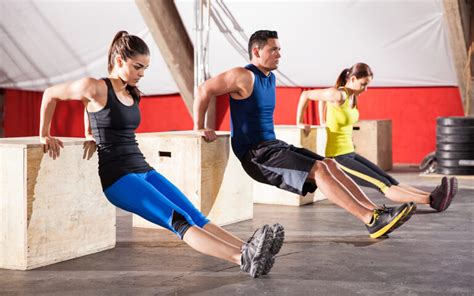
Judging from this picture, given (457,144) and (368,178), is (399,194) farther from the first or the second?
(457,144)

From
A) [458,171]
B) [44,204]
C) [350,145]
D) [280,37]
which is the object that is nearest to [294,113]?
[280,37]

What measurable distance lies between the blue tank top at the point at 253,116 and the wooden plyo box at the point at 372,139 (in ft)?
14.9

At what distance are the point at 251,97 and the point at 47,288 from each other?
1570 millimetres

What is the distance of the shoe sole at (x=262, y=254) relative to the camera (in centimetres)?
316

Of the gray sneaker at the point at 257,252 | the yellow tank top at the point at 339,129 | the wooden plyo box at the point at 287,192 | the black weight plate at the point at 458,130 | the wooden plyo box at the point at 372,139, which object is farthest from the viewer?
the wooden plyo box at the point at 372,139

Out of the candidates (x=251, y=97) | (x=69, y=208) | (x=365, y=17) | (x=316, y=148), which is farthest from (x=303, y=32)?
(x=69, y=208)

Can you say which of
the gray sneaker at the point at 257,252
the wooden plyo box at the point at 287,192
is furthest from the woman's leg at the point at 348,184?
the wooden plyo box at the point at 287,192

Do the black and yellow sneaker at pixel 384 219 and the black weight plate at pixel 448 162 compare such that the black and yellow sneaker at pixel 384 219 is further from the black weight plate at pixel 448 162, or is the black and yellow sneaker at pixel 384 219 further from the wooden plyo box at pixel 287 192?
the black weight plate at pixel 448 162

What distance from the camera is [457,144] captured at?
26.9 ft

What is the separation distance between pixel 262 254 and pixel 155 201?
0.48 meters

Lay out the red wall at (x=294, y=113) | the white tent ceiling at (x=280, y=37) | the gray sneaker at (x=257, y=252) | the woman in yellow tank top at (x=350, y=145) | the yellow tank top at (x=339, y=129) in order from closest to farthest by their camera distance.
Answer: the gray sneaker at (x=257, y=252)
the woman in yellow tank top at (x=350, y=145)
the yellow tank top at (x=339, y=129)
the white tent ceiling at (x=280, y=37)
the red wall at (x=294, y=113)

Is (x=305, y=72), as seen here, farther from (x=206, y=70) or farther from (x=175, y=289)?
(x=175, y=289)

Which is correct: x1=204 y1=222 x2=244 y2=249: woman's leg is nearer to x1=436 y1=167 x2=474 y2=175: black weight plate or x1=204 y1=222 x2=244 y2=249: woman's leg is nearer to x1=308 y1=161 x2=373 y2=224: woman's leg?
x1=308 y1=161 x2=373 y2=224: woman's leg

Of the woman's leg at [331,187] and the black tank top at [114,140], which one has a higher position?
the black tank top at [114,140]
